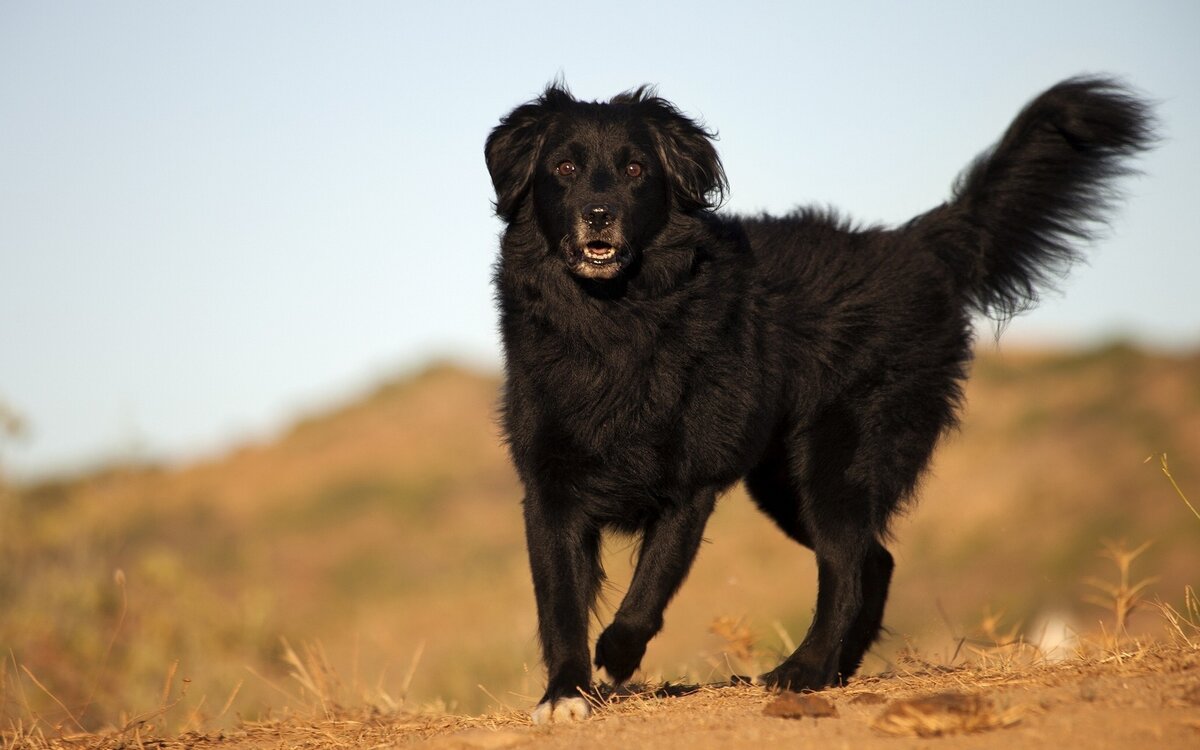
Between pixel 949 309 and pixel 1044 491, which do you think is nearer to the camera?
pixel 949 309

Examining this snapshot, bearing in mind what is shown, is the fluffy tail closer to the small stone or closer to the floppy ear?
the floppy ear

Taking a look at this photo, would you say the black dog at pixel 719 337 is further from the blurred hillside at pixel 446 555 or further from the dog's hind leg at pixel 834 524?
the blurred hillside at pixel 446 555

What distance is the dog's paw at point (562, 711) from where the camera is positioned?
423 centimetres

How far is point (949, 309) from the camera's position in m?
5.83

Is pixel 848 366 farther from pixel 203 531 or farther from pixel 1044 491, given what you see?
pixel 203 531

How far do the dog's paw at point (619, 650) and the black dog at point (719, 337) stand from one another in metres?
0.01

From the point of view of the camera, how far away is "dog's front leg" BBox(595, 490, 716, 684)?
14.9ft

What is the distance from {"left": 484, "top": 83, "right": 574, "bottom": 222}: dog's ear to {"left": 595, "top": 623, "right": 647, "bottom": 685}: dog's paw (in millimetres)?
1801

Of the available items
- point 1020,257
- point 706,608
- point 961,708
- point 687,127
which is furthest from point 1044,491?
point 961,708

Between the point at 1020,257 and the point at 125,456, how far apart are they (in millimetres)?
→ 8535

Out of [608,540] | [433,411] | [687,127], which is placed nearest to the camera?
[608,540]

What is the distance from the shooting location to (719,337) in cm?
488

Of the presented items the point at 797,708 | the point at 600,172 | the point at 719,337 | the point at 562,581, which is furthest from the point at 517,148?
the point at 797,708

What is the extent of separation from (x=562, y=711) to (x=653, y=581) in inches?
25.1
